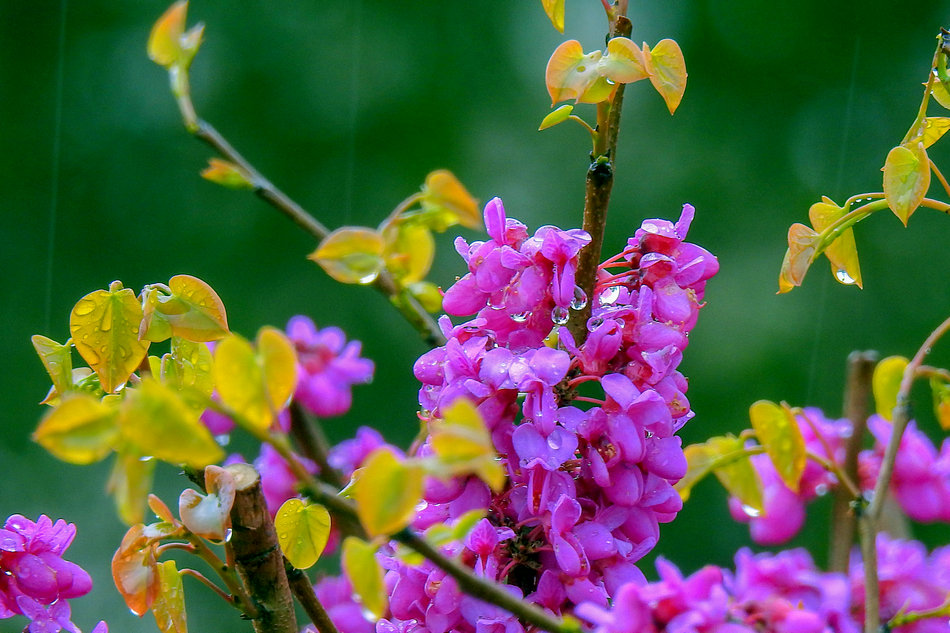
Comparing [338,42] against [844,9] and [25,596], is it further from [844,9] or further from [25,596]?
[25,596]

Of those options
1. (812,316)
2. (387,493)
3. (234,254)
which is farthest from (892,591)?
(234,254)

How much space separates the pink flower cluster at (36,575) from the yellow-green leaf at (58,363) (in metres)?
0.06

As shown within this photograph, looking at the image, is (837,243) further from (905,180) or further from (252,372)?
(252,372)

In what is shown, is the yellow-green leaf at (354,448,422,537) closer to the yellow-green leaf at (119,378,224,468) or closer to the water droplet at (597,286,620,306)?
the yellow-green leaf at (119,378,224,468)

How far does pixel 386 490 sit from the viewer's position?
208mm

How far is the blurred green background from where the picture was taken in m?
2.35

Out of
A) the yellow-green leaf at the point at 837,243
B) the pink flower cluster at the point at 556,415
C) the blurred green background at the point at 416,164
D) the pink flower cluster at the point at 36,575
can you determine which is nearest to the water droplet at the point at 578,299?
the pink flower cluster at the point at 556,415

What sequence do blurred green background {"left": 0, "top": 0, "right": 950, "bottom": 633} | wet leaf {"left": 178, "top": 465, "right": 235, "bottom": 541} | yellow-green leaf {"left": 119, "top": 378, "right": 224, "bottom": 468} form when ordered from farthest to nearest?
blurred green background {"left": 0, "top": 0, "right": 950, "bottom": 633} → wet leaf {"left": 178, "top": 465, "right": 235, "bottom": 541} → yellow-green leaf {"left": 119, "top": 378, "right": 224, "bottom": 468}

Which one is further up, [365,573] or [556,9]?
[556,9]

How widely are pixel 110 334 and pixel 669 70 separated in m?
0.22

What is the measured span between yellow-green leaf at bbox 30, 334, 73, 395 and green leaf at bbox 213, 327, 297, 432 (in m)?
0.15

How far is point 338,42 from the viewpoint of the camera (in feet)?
9.46

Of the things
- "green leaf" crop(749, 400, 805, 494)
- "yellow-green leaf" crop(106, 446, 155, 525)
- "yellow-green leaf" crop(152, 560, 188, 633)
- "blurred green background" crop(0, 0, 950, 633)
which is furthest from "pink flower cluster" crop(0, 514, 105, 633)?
"blurred green background" crop(0, 0, 950, 633)

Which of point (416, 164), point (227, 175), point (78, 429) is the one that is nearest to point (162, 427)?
point (78, 429)
